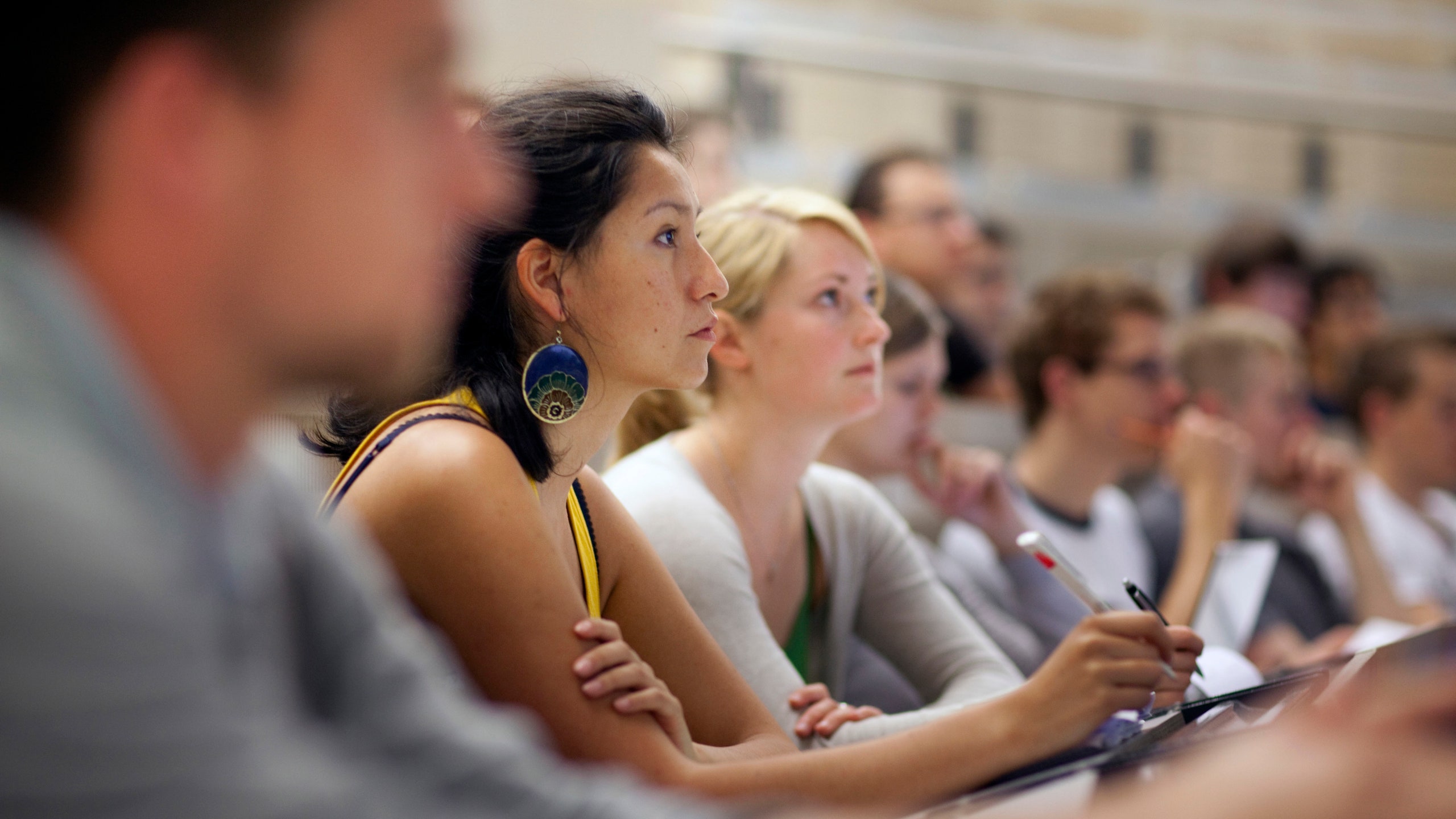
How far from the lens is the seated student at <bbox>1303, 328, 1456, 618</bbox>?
258 cm

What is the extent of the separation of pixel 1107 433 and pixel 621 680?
1.68 metres

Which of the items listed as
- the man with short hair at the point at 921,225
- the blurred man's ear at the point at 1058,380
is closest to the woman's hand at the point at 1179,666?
the blurred man's ear at the point at 1058,380

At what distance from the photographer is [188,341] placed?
415mm

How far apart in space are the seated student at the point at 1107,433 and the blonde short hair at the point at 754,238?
81 cm

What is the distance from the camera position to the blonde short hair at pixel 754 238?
1363 mm

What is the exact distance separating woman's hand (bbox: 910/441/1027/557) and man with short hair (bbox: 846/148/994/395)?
0.74m

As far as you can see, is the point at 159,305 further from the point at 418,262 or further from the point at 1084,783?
the point at 1084,783

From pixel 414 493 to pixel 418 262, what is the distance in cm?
42

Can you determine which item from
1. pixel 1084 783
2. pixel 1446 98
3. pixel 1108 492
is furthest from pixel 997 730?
pixel 1446 98

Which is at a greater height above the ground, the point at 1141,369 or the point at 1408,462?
the point at 1141,369

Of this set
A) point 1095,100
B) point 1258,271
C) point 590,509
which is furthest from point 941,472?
point 1095,100

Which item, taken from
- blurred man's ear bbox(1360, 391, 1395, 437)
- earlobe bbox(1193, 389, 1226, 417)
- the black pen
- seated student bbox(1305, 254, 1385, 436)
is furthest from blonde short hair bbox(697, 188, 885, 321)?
seated student bbox(1305, 254, 1385, 436)

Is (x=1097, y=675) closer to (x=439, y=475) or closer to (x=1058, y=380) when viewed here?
(x=439, y=475)

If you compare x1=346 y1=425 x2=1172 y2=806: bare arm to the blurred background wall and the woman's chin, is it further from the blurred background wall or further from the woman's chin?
the blurred background wall
